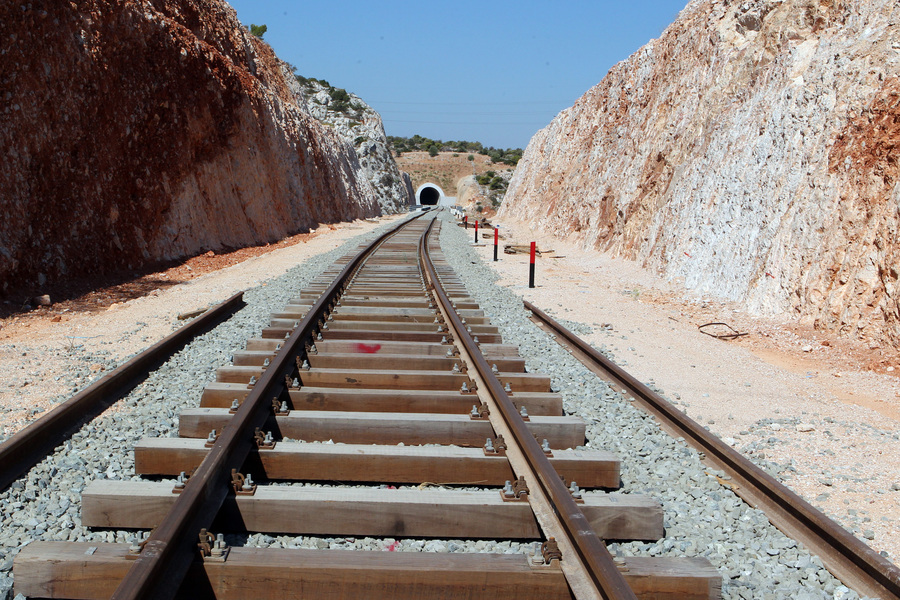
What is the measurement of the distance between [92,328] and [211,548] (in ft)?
23.1

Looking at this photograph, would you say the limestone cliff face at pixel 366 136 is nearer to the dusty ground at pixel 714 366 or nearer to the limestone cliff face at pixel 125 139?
the limestone cliff face at pixel 125 139

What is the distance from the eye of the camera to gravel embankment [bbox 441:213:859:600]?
3.08m

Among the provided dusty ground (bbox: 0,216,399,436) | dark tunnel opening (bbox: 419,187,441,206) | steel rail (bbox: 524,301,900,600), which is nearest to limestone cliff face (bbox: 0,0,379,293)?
dusty ground (bbox: 0,216,399,436)

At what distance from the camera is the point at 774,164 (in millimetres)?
11938

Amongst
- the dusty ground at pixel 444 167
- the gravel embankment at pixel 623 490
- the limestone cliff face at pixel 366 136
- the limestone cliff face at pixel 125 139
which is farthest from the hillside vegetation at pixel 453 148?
the gravel embankment at pixel 623 490

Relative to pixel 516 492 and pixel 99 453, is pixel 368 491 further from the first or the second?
pixel 99 453

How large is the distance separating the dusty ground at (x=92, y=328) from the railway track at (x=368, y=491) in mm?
1699

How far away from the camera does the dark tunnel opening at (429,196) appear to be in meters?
109

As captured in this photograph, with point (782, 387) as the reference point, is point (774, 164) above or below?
above

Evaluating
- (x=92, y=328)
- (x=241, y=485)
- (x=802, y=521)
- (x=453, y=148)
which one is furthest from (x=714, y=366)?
(x=453, y=148)

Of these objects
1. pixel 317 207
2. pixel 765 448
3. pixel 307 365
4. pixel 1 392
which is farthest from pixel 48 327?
pixel 317 207

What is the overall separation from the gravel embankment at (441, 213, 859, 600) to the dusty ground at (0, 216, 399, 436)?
4.38 m

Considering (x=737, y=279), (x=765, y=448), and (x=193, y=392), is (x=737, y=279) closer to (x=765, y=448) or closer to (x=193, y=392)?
(x=765, y=448)

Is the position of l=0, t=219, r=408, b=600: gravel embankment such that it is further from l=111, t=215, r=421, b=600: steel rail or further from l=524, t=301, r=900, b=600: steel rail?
l=524, t=301, r=900, b=600: steel rail
